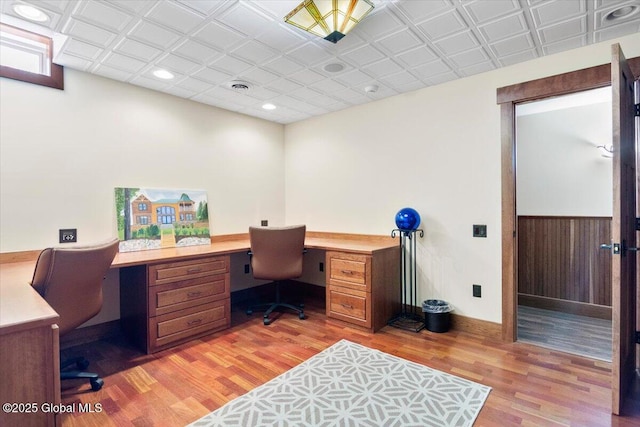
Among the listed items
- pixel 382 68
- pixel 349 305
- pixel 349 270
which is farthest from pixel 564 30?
pixel 349 305

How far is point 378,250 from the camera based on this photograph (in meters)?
3.00

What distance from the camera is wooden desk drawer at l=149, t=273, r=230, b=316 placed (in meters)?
2.53

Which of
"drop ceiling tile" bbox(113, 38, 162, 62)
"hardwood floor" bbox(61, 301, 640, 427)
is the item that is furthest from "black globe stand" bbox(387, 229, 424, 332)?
"drop ceiling tile" bbox(113, 38, 162, 62)

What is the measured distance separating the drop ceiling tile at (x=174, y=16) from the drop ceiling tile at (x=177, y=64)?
17.6 inches

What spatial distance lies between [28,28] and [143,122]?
102 cm

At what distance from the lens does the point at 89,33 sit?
2.15 meters

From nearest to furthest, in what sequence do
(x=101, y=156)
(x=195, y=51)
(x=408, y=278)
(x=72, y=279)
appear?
(x=72, y=279), (x=195, y=51), (x=101, y=156), (x=408, y=278)

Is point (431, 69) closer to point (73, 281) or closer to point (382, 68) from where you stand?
point (382, 68)

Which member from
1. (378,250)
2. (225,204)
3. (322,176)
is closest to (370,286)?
(378,250)

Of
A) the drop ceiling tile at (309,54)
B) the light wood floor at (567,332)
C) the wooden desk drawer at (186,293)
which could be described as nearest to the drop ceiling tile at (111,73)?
the drop ceiling tile at (309,54)

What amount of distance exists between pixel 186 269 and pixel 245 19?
2.00 metres

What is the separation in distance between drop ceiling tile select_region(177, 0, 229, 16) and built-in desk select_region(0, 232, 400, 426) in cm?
176

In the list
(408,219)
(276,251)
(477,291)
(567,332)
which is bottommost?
(567,332)

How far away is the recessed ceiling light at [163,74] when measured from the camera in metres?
2.76
